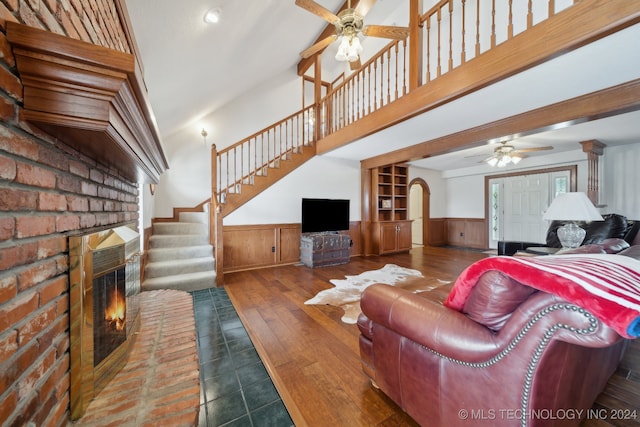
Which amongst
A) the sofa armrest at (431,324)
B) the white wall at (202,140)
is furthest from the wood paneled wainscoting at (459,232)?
the sofa armrest at (431,324)

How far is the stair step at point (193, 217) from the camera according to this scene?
4.35m

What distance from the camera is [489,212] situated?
21.6ft

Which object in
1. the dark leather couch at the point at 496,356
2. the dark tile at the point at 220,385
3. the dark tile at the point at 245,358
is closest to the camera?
the dark leather couch at the point at 496,356

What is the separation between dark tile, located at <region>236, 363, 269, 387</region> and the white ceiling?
8.69 feet

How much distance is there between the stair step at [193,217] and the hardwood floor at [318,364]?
1481mm

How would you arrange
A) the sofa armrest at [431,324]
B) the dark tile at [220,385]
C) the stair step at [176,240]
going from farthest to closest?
the stair step at [176,240], the dark tile at [220,385], the sofa armrest at [431,324]

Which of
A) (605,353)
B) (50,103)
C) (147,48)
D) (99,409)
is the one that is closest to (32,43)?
(50,103)

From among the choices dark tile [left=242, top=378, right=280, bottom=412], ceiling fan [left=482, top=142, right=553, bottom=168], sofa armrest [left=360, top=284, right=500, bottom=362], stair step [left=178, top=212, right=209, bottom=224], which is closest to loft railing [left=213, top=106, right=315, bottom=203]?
stair step [left=178, top=212, right=209, bottom=224]

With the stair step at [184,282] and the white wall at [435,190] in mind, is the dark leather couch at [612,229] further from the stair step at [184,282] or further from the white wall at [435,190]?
the stair step at [184,282]

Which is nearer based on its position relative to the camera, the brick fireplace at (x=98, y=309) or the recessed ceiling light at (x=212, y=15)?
the brick fireplace at (x=98, y=309)

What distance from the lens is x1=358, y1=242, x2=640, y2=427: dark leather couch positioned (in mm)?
790

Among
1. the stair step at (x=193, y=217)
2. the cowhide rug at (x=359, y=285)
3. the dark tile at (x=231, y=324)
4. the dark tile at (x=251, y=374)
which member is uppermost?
the stair step at (x=193, y=217)

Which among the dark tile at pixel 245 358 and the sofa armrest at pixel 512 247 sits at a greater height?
the sofa armrest at pixel 512 247

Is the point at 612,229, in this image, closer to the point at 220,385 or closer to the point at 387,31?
the point at 387,31
